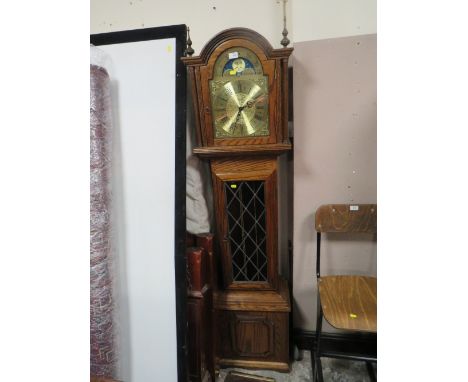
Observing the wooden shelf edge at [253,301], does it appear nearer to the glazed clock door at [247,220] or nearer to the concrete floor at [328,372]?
the glazed clock door at [247,220]

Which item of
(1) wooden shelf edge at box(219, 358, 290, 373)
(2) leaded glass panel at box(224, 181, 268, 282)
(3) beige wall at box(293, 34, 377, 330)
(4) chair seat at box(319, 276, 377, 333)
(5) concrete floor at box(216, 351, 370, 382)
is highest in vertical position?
(3) beige wall at box(293, 34, 377, 330)

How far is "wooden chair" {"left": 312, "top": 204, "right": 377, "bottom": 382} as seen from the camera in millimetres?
954

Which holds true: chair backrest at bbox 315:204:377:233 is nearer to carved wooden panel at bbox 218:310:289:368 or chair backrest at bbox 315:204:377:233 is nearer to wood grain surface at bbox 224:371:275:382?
carved wooden panel at bbox 218:310:289:368

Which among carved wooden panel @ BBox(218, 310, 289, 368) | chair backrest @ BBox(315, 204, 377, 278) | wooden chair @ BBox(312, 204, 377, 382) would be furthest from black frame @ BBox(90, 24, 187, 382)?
chair backrest @ BBox(315, 204, 377, 278)

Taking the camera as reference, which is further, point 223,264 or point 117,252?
point 223,264

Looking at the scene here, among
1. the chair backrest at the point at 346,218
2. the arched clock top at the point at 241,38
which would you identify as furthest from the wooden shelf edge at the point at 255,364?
the arched clock top at the point at 241,38

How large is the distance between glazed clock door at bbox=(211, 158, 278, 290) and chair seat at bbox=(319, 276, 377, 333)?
277 millimetres

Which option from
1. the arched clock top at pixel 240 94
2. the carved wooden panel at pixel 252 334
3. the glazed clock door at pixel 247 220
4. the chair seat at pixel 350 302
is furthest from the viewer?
the carved wooden panel at pixel 252 334

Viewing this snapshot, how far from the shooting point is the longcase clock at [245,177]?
106 centimetres

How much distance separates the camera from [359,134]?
1.28 metres

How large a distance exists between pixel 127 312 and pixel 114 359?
175mm

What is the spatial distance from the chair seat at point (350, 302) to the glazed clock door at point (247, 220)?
277 millimetres
